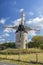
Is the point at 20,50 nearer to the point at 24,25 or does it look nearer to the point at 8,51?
the point at 8,51

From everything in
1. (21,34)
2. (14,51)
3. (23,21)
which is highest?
(23,21)

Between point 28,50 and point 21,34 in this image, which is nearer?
point 28,50

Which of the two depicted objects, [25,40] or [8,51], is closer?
[8,51]

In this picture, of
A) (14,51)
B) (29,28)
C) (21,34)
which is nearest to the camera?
(14,51)

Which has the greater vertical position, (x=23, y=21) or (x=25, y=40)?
(x=23, y=21)

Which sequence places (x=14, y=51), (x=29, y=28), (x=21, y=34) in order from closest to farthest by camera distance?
(x=14, y=51) < (x=21, y=34) < (x=29, y=28)

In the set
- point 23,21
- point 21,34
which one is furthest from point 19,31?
point 23,21

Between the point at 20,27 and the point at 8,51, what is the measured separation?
33.7 ft

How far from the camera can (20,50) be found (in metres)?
53.7

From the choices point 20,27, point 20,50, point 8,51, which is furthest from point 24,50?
point 20,27

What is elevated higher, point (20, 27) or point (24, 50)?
point (20, 27)

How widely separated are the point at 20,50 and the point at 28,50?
7.24 feet

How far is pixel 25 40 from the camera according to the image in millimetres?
59188

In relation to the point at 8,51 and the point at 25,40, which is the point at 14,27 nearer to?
the point at 25,40
